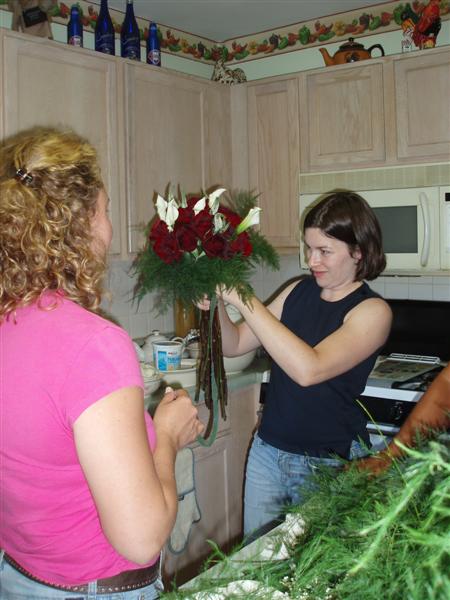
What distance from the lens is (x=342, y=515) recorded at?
78 centimetres

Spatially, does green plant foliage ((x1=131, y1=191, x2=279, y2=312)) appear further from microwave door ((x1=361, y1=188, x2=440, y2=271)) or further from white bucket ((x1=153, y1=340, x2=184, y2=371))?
microwave door ((x1=361, y1=188, x2=440, y2=271))

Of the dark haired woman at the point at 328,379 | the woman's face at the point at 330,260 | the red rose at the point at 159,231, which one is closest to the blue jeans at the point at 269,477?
the dark haired woman at the point at 328,379

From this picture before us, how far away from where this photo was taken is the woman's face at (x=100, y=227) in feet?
3.29

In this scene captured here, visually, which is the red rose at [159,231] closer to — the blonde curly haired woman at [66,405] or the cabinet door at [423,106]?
the blonde curly haired woman at [66,405]

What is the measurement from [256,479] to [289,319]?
0.48m

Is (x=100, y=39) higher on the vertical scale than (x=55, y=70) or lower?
higher

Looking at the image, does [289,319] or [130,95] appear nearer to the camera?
[289,319]

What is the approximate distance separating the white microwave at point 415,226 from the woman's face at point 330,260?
2.83ft

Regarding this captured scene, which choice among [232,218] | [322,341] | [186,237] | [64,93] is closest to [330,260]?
[322,341]

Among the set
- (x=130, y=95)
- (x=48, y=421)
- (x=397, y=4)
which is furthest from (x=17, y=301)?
(x=397, y=4)

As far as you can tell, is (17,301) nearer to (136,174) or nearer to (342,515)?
(342,515)

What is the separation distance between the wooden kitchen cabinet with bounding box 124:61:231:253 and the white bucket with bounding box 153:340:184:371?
45 cm

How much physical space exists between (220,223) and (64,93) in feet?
3.98

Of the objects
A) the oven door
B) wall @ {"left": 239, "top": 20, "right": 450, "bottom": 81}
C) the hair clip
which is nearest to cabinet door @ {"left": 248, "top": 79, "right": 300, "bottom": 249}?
wall @ {"left": 239, "top": 20, "right": 450, "bottom": 81}
